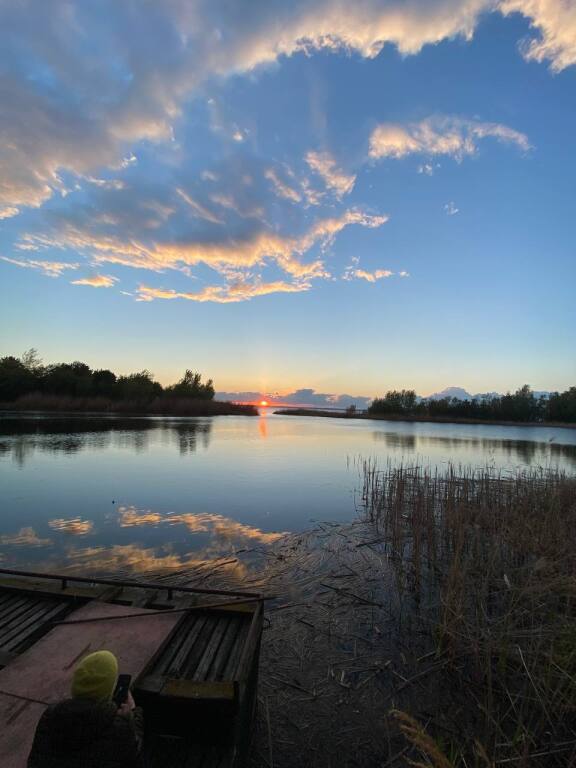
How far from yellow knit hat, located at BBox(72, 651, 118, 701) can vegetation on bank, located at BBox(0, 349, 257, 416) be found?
6952cm

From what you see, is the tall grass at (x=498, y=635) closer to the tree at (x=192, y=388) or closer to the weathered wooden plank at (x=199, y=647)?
the weathered wooden plank at (x=199, y=647)

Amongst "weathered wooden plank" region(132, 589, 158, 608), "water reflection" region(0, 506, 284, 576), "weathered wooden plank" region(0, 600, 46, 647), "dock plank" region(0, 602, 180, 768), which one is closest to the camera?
"dock plank" region(0, 602, 180, 768)

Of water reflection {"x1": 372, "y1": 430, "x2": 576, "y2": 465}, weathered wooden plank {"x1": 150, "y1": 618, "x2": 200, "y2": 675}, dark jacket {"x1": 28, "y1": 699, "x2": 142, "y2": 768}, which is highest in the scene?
dark jacket {"x1": 28, "y1": 699, "x2": 142, "y2": 768}

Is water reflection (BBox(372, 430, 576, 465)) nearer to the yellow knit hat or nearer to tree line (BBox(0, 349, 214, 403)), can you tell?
the yellow knit hat

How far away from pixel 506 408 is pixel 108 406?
95.5m

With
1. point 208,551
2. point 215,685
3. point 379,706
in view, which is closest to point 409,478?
point 208,551

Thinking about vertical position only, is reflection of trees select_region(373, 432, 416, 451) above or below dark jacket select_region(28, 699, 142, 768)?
below

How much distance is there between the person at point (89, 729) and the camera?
2.27m

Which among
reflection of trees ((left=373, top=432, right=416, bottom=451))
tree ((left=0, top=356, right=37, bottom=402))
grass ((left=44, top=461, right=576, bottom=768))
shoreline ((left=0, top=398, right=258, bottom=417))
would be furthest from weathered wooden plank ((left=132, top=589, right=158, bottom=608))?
tree ((left=0, top=356, right=37, bottom=402))

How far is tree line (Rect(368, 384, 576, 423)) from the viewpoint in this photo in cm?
10262

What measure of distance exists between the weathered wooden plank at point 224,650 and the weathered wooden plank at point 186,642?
0.28m

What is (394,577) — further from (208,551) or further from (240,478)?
(240,478)

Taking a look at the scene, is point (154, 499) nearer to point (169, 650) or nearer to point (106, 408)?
point (169, 650)

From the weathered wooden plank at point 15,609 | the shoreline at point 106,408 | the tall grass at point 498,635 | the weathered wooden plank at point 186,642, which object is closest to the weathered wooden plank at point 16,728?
the weathered wooden plank at point 186,642
